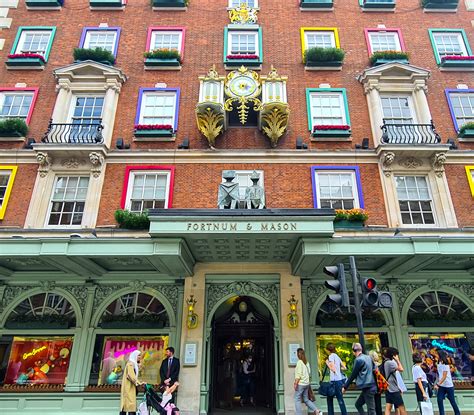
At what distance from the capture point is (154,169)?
550 inches

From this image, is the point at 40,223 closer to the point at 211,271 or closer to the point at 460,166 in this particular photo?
the point at 211,271

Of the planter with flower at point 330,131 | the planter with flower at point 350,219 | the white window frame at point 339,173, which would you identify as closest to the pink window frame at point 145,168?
the white window frame at point 339,173

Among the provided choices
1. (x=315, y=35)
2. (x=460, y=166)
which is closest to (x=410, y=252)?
(x=460, y=166)

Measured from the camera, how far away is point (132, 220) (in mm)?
12477

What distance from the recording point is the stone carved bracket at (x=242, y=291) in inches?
473

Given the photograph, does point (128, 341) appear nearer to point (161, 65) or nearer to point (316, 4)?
point (161, 65)

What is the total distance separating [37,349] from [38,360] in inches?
13.5

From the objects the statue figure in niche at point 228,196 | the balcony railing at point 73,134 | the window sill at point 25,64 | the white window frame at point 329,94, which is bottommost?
the statue figure in niche at point 228,196

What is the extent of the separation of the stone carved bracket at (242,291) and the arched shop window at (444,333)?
4.63 metres

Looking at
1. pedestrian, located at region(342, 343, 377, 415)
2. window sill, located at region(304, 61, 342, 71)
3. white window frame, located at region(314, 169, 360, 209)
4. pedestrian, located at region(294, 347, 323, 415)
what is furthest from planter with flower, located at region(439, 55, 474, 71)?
pedestrian, located at region(294, 347, 323, 415)

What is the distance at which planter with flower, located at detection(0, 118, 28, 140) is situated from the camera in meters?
14.2

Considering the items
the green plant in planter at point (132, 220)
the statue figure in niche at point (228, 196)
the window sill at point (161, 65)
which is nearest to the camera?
the statue figure in niche at point (228, 196)

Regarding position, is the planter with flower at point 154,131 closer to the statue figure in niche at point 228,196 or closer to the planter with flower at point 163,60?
the planter with flower at point 163,60

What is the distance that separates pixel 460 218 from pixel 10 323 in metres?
16.0
